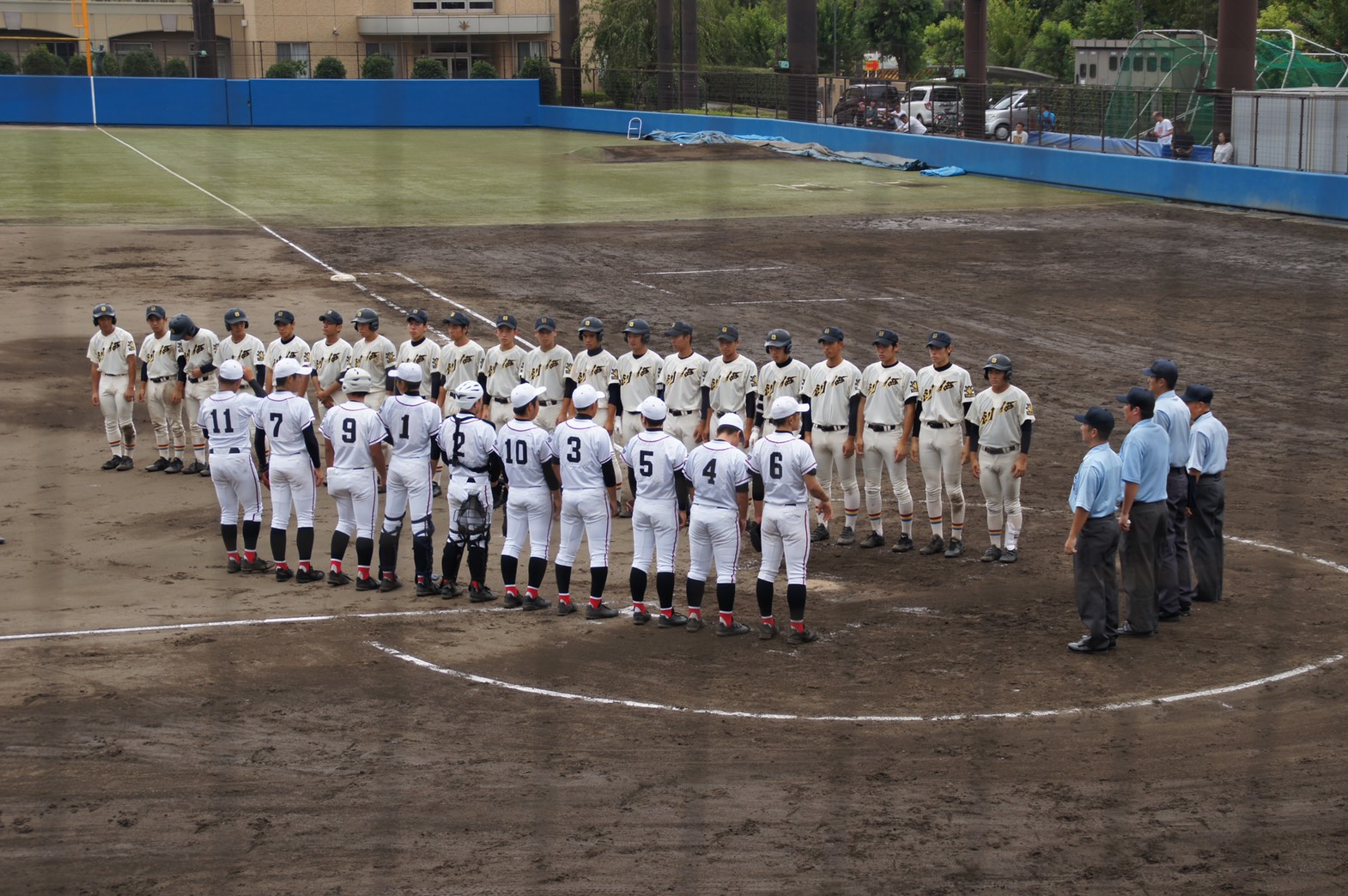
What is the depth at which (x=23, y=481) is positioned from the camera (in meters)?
14.8

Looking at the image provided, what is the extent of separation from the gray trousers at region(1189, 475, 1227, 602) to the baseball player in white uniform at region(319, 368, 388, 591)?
6.53m

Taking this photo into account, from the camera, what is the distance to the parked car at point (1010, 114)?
44.5 m

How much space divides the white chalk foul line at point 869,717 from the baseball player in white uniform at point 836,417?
417 centimetres

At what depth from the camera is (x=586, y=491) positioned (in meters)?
11.1

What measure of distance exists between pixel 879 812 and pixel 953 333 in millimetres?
14271

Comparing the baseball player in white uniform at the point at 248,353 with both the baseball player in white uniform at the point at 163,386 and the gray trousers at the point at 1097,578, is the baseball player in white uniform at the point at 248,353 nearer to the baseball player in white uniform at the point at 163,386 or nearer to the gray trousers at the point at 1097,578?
the baseball player in white uniform at the point at 163,386

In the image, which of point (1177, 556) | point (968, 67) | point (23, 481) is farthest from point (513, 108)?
point (1177, 556)

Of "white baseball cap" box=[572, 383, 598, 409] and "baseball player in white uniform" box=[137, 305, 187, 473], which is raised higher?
"white baseball cap" box=[572, 383, 598, 409]

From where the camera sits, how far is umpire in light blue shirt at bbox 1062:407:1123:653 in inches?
395

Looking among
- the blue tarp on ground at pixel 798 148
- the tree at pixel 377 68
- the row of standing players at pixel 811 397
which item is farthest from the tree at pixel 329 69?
the row of standing players at pixel 811 397

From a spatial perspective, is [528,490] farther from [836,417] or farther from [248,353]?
[248,353]

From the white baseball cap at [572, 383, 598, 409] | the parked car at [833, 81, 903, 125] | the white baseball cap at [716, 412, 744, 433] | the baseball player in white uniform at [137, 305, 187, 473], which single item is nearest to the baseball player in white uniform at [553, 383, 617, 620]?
the white baseball cap at [572, 383, 598, 409]

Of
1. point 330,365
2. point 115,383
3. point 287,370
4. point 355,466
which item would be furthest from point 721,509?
point 115,383

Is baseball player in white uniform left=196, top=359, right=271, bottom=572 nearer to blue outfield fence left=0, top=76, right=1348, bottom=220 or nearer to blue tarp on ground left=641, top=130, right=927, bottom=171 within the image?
blue tarp on ground left=641, top=130, right=927, bottom=171
